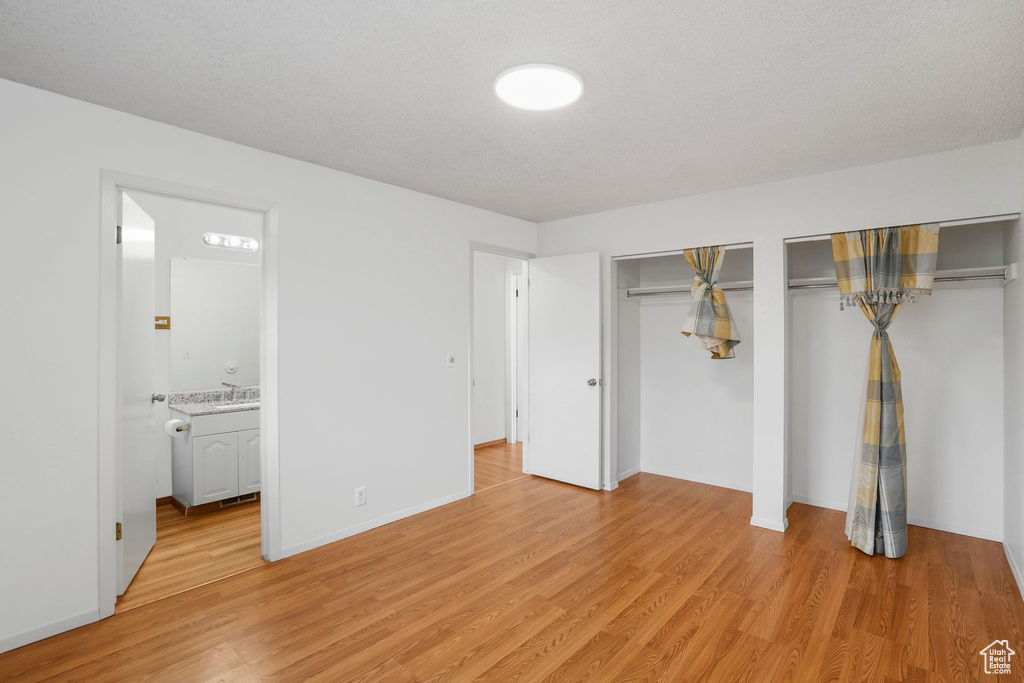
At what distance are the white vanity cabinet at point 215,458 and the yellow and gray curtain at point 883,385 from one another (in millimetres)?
4476

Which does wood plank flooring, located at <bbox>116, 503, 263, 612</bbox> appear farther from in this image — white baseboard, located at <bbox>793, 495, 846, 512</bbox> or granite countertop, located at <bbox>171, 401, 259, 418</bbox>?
white baseboard, located at <bbox>793, 495, 846, 512</bbox>

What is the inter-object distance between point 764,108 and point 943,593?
2703mm

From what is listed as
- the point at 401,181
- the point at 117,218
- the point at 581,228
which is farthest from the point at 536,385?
the point at 117,218

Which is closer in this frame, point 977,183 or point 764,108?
point 764,108

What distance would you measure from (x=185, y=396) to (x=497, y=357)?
11.1 feet

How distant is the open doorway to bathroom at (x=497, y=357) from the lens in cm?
618

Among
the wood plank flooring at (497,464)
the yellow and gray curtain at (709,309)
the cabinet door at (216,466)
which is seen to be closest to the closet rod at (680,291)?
the yellow and gray curtain at (709,309)

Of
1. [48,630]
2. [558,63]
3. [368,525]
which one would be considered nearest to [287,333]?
[368,525]

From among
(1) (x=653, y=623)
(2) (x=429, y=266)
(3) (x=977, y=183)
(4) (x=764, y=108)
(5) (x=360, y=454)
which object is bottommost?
(1) (x=653, y=623)

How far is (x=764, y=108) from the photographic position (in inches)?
95.9

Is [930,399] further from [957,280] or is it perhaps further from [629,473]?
[629,473]

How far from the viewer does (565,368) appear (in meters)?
4.66

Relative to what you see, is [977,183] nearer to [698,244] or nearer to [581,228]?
[698,244]

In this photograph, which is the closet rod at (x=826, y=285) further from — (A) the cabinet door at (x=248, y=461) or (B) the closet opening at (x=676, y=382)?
(A) the cabinet door at (x=248, y=461)
